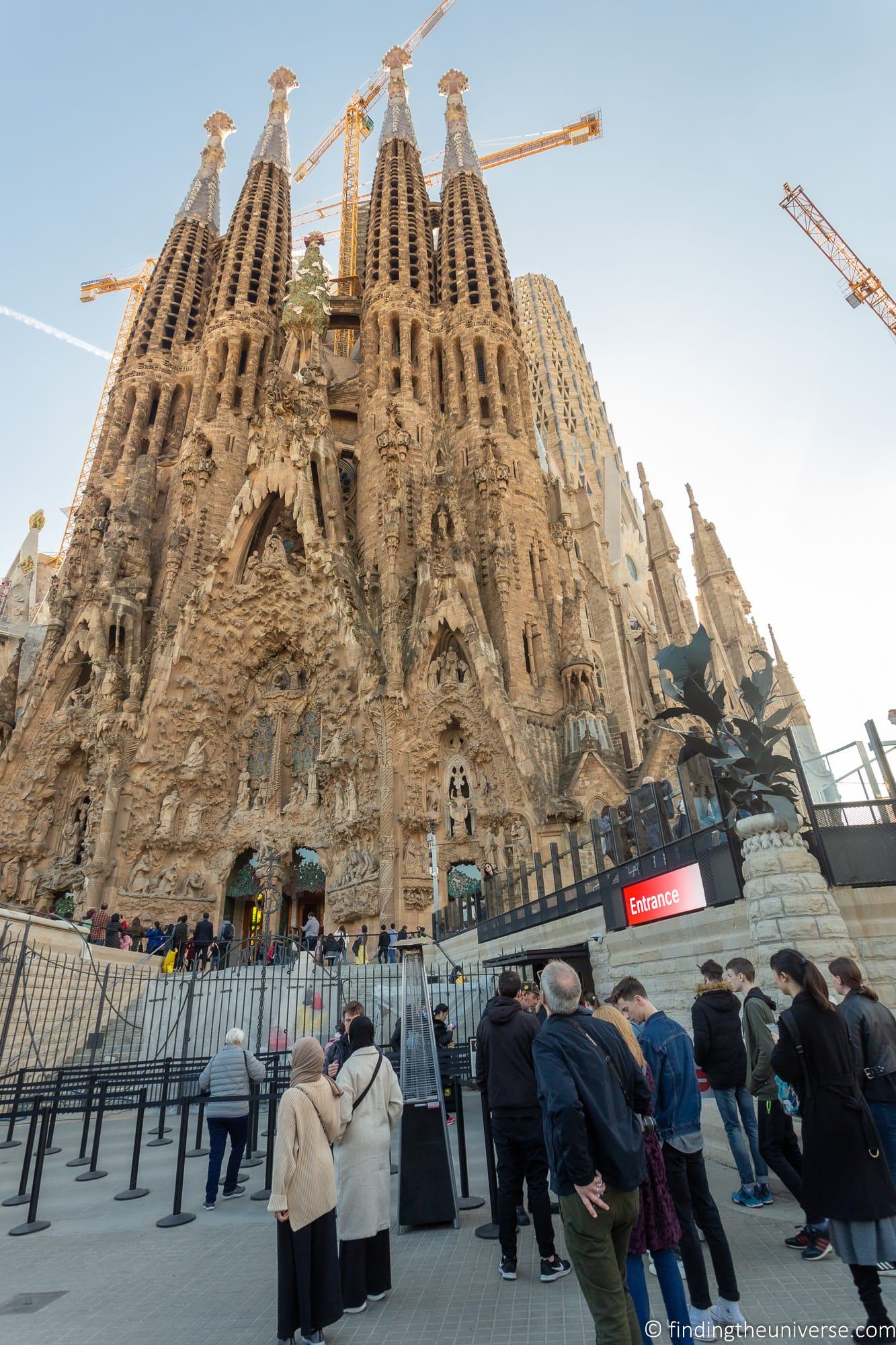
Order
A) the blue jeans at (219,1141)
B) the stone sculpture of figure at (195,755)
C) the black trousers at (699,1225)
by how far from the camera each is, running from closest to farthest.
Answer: the black trousers at (699,1225) < the blue jeans at (219,1141) < the stone sculpture of figure at (195,755)

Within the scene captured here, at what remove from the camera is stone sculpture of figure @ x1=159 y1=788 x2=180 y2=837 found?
80.9ft

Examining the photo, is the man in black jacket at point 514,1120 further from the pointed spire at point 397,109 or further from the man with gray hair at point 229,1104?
the pointed spire at point 397,109

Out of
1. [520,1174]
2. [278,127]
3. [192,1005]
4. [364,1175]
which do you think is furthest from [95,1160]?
[278,127]

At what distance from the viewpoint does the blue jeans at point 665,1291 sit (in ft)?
10.4

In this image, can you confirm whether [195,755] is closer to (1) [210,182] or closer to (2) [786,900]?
(2) [786,900]

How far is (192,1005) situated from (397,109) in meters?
57.1

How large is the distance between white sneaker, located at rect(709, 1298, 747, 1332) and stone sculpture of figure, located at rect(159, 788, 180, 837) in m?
24.0

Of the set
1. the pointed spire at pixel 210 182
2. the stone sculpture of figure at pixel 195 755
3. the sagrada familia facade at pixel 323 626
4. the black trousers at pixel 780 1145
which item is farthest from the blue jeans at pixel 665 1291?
the pointed spire at pixel 210 182

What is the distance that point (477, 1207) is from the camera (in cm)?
560

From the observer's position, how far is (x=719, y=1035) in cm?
493

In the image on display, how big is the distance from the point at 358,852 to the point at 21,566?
141 feet

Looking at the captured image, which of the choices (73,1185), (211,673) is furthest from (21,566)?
(73,1185)

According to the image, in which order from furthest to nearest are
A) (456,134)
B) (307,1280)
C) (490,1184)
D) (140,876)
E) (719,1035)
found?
1. (456,134)
2. (140,876)
3. (490,1184)
4. (719,1035)
5. (307,1280)

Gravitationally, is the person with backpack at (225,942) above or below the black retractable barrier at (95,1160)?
above
